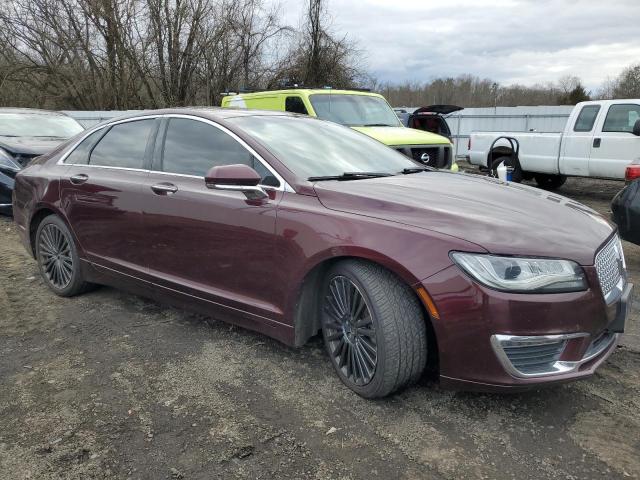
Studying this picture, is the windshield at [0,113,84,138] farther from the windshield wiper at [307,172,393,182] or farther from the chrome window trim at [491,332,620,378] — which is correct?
the chrome window trim at [491,332,620,378]

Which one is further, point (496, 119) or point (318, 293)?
point (496, 119)

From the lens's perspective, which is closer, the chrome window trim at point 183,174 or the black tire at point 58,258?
the chrome window trim at point 183,174

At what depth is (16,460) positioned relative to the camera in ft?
7.98

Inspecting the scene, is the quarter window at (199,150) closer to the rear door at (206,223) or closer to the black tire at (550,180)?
the rear door at (206,223)

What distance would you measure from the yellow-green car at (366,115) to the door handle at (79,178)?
473 cm

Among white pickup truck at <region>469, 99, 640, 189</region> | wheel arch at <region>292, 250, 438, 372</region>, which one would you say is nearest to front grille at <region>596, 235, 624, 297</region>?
wheel arch at <region>292, 250, 438, 372</region>

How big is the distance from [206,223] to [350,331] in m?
1.14

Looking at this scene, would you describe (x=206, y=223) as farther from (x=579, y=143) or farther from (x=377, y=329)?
(x=579, y=143)

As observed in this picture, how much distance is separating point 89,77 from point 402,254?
2190cm

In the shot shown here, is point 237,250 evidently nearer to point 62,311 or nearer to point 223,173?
point 223,173

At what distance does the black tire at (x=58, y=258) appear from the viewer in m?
4.47

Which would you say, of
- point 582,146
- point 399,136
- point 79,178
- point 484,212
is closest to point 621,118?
point 582,146

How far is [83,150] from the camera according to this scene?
4473mm

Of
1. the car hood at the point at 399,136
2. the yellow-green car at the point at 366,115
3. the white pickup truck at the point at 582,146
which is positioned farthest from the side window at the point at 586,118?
the car hood at the point at 399,136
